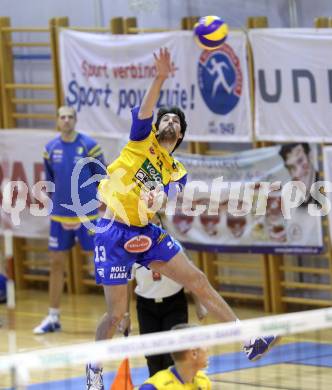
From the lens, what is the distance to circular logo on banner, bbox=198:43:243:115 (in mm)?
12258

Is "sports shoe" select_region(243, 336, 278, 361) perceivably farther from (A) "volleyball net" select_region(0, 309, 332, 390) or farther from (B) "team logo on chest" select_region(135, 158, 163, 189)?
(B) "team logo on chest" select_region(135, 158, 163, 189)

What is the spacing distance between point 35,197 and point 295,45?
4.27 meters

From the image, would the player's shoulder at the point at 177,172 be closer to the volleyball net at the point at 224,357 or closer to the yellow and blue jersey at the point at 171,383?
the volleyball net at the point at 224,357

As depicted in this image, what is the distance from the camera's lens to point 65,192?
12.5 metres

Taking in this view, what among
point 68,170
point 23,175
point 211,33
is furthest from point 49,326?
point 211,33

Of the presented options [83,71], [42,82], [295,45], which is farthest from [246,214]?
[42,82]

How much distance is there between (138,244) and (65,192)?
14.7 feet

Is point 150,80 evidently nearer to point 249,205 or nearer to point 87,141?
point 87,141

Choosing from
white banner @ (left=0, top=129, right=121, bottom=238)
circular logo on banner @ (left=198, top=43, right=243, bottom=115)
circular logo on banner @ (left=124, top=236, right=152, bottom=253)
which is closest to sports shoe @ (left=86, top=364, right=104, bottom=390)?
circular logo on banner @ (left=124, top=236, right=152, bottom=253)

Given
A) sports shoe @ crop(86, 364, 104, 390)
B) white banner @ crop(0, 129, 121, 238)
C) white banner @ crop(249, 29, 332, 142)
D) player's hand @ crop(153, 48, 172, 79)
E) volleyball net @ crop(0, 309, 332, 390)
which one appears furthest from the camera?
white banner @ crop(0, 129, 121, 238)

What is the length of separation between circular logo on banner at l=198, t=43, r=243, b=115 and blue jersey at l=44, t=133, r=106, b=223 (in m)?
1.39

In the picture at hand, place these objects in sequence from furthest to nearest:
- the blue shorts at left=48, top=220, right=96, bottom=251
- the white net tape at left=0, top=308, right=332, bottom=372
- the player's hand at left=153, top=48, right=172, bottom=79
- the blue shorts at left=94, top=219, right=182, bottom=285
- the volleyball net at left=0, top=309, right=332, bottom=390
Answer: the blue shorts at left=48, top=220, right=96, bottom=251 → the blue shorts at left=94, top=219, right=182, bottom=285 → the player's hand at left=153, top=48, right=172, bottom=79 → the volleyball net at left=0, top=309, right=332, bottom=390 → the white net tape at left=0, top=308, right=332, bottom=372

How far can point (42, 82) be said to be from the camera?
14914 millimetres

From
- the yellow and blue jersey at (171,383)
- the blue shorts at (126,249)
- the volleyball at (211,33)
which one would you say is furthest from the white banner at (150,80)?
the yellow and blue jersey at (171,383)
